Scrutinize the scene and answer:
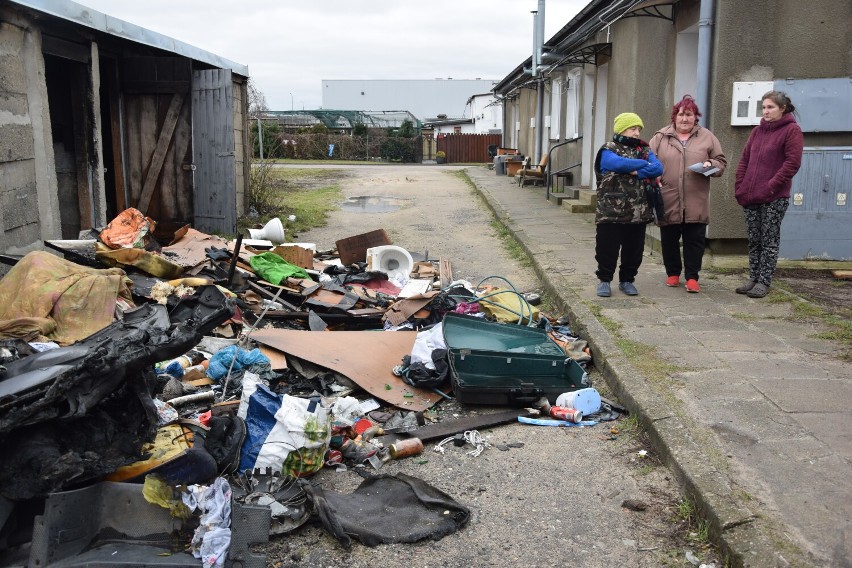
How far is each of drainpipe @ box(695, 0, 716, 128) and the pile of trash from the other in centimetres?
290

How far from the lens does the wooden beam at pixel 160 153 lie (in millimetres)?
10547

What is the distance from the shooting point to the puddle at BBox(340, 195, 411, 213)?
15242mm

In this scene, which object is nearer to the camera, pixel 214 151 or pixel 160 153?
pixel 160 153

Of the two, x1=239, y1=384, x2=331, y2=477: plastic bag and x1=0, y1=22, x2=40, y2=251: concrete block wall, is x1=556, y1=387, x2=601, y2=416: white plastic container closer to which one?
x1=239, y1=384, x2=331, y2=477: plastic bag

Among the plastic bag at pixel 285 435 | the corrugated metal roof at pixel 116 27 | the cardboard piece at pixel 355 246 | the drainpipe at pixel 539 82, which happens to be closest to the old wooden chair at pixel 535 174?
the drainpipe at pixel 539 82

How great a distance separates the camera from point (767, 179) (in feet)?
21.2

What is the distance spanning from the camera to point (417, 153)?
36.7 m

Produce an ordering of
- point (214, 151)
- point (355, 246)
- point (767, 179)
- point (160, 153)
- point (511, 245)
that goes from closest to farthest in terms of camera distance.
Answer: point (767, 179) → point (355, 246) → point (160, 153) → point (214, 151) → point (511, 245)

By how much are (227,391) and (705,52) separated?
612 cm

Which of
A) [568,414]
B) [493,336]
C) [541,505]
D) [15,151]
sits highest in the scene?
[15,151]

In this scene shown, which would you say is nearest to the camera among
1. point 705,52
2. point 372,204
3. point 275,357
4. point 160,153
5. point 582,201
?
point 275,357

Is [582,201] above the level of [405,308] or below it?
above

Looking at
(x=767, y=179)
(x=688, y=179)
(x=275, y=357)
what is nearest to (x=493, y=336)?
(x=275, y=357)

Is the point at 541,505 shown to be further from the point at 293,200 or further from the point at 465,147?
the point at 465,147
